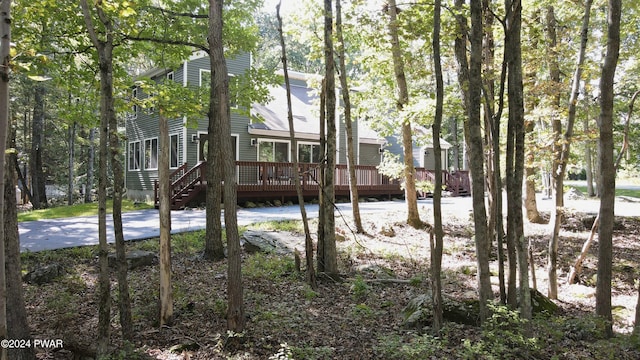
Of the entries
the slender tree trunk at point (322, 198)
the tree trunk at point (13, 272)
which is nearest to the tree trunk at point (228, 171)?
the tree trunk at point (13, 272)

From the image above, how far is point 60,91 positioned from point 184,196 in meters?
10.8

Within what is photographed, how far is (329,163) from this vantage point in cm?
670

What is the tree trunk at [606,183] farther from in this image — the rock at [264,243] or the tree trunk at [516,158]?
the rock at [264,243]

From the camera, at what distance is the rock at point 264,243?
27.5 ft

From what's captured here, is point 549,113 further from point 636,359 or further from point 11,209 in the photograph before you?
point 11,209

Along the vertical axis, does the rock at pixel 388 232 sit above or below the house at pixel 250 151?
below

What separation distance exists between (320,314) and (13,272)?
333cm

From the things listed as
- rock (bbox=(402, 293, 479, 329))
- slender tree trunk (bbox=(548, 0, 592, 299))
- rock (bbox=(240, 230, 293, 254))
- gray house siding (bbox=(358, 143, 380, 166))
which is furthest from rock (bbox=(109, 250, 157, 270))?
gray house siding (bbox=(358, 143, 380, 166))

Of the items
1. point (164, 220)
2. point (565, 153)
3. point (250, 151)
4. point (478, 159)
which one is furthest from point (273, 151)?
point (478, 159)

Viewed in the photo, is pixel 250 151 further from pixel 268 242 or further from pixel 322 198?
pixel 322 198

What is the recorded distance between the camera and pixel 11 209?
351 centimetres

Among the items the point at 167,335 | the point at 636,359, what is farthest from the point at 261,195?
the point at 636,359

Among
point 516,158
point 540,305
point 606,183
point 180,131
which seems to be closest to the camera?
point 516,158

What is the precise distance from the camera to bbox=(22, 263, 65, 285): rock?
6.16m
